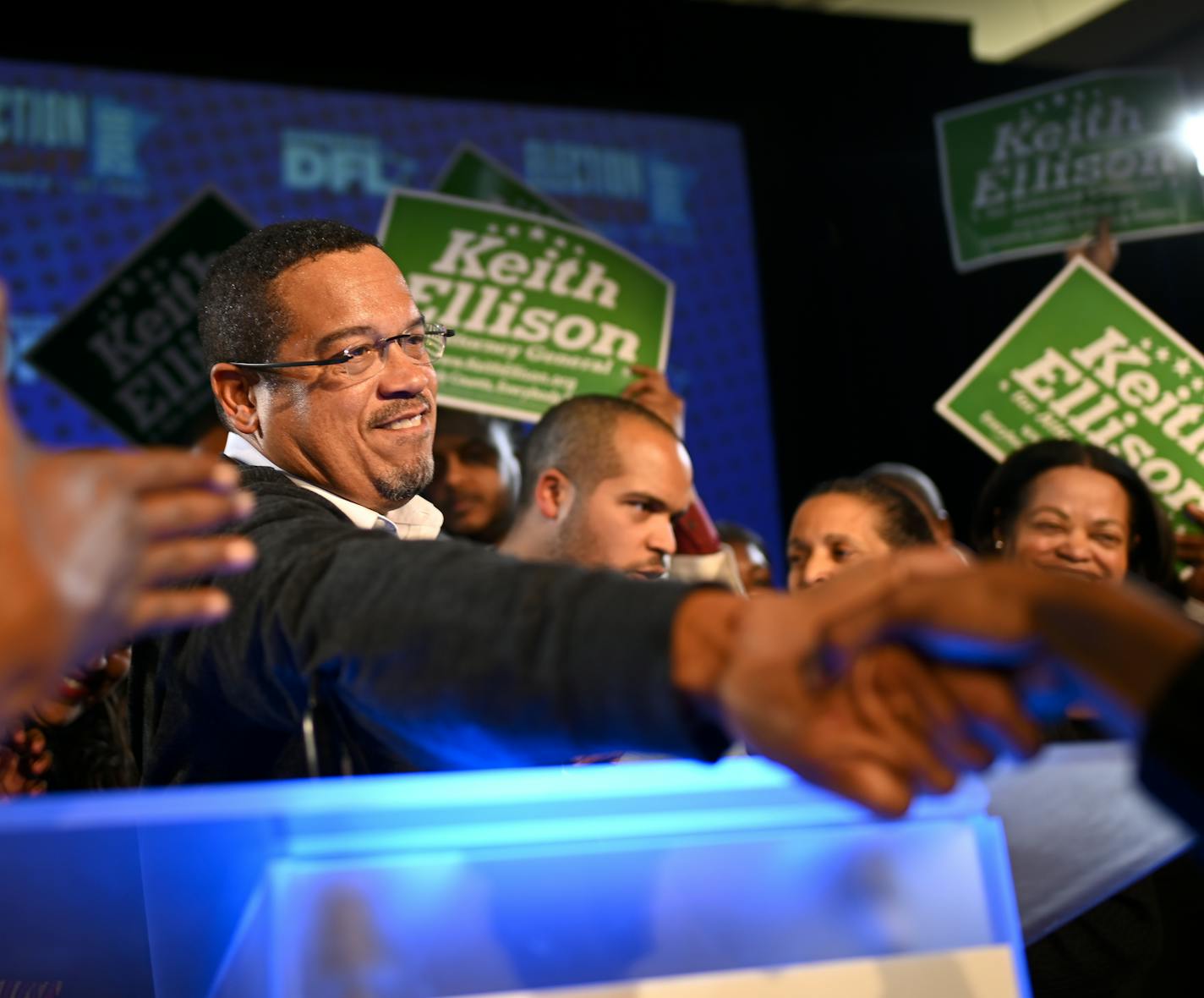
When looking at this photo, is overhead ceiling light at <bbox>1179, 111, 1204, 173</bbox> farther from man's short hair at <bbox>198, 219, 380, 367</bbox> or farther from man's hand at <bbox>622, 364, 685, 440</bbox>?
man's short hair at <bbox>198, 219, 380, 367</bbox>

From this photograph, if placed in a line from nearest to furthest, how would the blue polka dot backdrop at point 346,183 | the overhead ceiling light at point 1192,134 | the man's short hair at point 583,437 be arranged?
the man's short hair at point 583,437 → the overhead ceiling light at point 1192,134 → the blue polka dot backdrop at point 346,183

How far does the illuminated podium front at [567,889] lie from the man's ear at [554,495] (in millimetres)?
1804

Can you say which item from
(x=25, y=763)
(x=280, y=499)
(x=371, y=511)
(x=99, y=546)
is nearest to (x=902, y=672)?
(x=99, y=546)

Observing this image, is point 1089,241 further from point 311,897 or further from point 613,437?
point 311,897

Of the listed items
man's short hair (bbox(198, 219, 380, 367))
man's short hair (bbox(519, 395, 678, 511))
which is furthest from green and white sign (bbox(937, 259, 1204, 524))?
man's short hair (bbox(198, 219, 380, 367))

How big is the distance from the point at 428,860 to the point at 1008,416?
2267mm

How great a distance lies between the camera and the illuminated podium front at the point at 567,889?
758mm

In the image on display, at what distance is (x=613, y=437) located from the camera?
2654mm

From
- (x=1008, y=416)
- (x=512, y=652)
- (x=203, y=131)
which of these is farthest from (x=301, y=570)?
(x=203, y=131)

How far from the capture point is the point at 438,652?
2.65 feet

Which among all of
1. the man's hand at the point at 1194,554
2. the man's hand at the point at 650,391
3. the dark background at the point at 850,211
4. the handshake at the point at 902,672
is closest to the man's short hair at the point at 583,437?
the man's hand at the point at 650,391

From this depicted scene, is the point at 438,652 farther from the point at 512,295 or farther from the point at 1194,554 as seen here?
the point at 1194,554

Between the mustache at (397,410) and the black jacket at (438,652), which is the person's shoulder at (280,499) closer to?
the black jacket at (438,652)

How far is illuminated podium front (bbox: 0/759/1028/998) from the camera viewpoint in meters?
0.76
